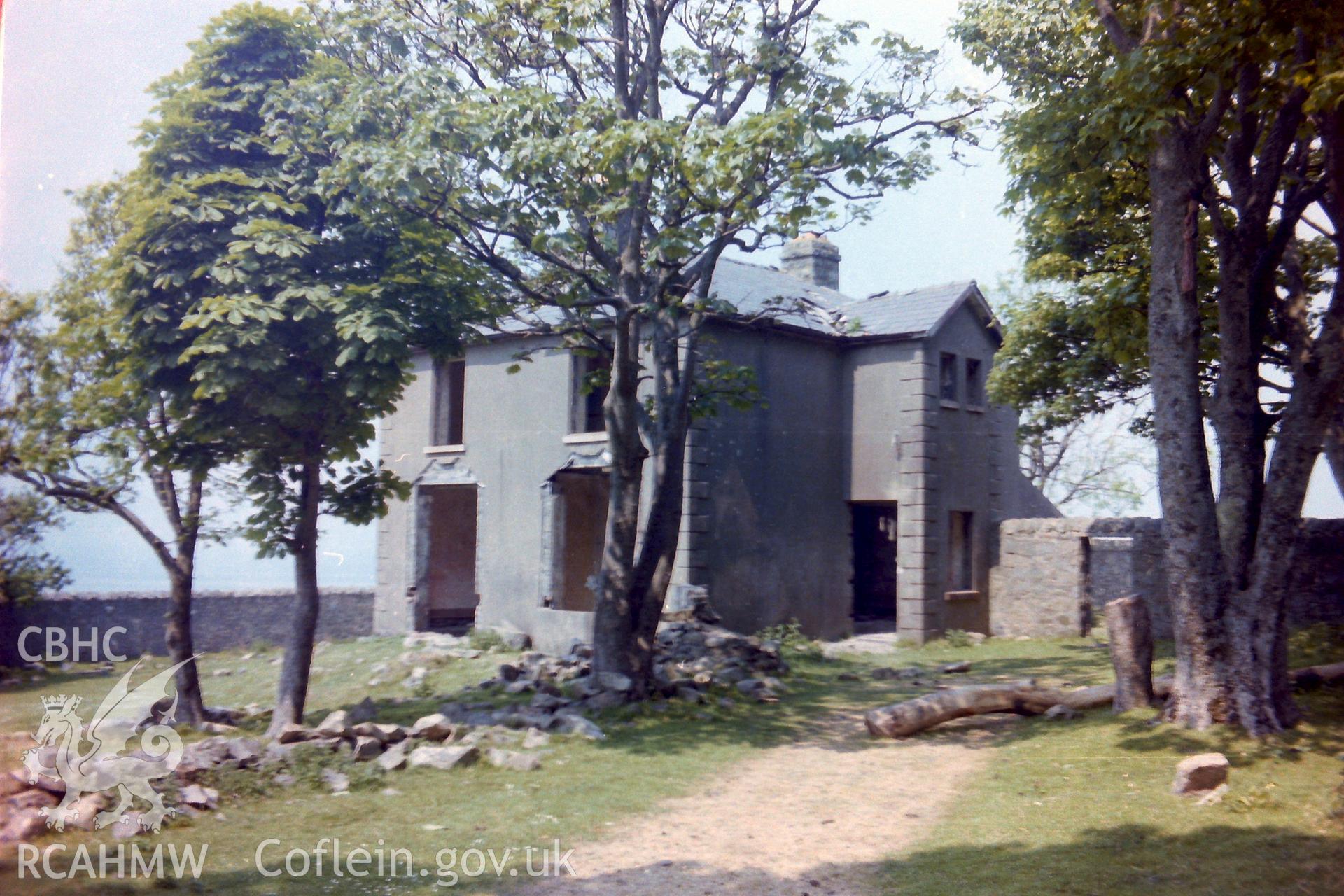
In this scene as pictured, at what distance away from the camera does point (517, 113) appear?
1062cm

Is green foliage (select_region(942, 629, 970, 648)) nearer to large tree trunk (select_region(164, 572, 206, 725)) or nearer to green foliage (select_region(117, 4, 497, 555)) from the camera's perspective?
green foliage (select_region(117, 4, 497, 555))

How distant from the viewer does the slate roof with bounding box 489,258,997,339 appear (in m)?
19.0

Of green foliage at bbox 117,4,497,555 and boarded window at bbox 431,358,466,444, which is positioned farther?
boarded window at bbox 431,358,466,444

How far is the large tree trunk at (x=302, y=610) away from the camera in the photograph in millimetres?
11078

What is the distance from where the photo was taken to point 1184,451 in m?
8.73

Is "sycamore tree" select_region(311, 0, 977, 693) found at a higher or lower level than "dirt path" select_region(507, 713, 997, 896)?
higher

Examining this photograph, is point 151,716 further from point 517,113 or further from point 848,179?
point 848,179

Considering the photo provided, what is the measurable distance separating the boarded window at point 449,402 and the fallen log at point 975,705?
11967mm

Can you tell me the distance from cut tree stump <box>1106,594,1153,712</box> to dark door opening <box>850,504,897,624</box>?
14540 millimetres

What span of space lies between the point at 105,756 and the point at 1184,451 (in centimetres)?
908

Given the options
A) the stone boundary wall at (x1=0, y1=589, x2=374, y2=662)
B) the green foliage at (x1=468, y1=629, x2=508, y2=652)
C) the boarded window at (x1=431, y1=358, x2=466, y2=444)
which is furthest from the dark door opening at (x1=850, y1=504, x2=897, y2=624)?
the stone boundary wall at (x1=0, y1=589, x2=374, y2=662)

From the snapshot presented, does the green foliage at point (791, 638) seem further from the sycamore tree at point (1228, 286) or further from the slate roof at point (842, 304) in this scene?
the sycamore tree at point (1228, 286)

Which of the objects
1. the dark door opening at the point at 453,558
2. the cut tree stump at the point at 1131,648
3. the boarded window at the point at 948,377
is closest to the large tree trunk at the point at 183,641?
the dark door opening at the point at 453,558

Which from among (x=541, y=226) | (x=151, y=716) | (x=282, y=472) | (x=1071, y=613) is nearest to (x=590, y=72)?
(x=541, y=226)
